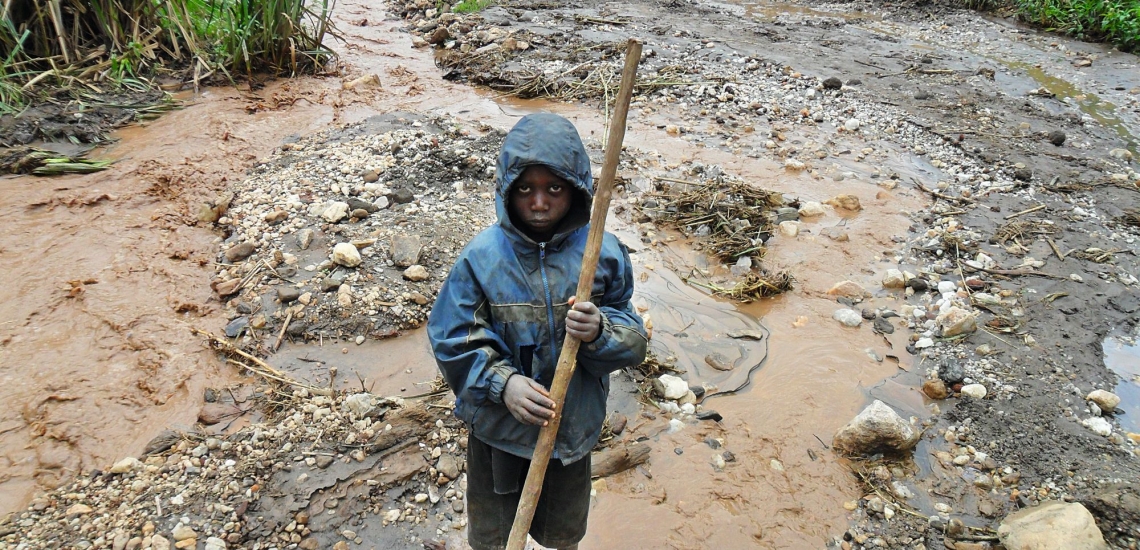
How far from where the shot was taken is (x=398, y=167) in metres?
4.73

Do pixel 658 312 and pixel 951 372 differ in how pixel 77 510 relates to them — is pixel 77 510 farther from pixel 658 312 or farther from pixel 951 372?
pixel 951 372

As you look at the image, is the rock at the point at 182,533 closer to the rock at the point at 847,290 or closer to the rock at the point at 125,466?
the rock at the point at 125,466

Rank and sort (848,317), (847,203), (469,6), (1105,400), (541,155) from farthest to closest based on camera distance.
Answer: (469,6) < (847,203) < (848,317) < (1105,400) < (541,155)

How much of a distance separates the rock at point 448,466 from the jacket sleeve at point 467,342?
1166 millimetres

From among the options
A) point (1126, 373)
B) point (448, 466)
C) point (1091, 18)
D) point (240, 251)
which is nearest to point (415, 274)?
point (240, 251)

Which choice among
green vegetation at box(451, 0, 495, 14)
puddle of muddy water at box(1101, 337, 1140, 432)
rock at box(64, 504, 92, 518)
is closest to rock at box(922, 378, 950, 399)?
puddle of muddy water at box(1101, 337, 1140, 432)

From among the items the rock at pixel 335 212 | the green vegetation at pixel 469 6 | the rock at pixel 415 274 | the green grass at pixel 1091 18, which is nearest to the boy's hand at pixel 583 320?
the rock at pixel 415 274

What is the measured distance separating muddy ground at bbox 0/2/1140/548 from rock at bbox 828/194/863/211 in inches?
2.3

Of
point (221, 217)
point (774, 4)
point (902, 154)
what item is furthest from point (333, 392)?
point (774, 4)

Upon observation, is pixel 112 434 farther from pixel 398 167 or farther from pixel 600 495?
pixel 398 167

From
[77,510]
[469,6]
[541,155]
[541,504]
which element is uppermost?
[541,155]

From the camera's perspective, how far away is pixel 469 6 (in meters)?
9.80

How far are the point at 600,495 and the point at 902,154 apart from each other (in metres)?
4.52

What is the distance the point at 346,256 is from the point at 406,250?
0.33 meters
